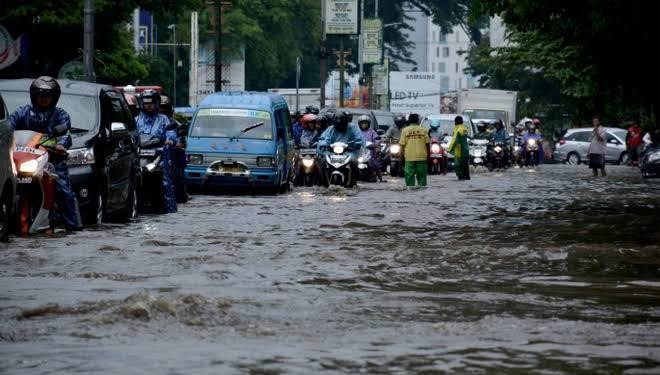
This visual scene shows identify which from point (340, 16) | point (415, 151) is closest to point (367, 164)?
point (415, 151)

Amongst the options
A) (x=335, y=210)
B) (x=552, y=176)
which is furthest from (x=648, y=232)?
(x=552, y=176)

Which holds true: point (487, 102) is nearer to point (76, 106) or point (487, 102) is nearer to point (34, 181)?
point (76, 106)

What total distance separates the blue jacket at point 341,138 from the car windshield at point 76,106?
549 inches

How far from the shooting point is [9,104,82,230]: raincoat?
17.8 m

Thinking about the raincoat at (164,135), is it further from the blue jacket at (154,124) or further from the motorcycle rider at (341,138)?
the motorcycle rider at (341,138)

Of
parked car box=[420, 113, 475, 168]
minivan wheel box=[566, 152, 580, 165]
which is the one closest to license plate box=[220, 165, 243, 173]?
parked car box=[420, 113, 475, 168]

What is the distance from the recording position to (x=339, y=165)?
33.4 metres

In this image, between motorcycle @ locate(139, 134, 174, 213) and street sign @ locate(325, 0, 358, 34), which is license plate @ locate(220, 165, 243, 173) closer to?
motorcycle @ locate(139, 134, 174, 213)

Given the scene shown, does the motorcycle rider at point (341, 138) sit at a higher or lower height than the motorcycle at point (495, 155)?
higher

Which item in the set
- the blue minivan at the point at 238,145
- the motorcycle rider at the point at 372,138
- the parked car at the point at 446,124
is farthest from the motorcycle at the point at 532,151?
the blue minivan at the point at 238,145

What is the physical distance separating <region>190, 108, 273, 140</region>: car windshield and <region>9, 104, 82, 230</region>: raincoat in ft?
44.3

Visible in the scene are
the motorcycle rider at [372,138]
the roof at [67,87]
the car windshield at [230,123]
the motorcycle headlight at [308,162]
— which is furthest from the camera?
the motorcycle rider at [372,138]

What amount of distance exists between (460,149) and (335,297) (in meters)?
28.5

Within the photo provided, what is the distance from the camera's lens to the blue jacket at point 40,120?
1775cm
